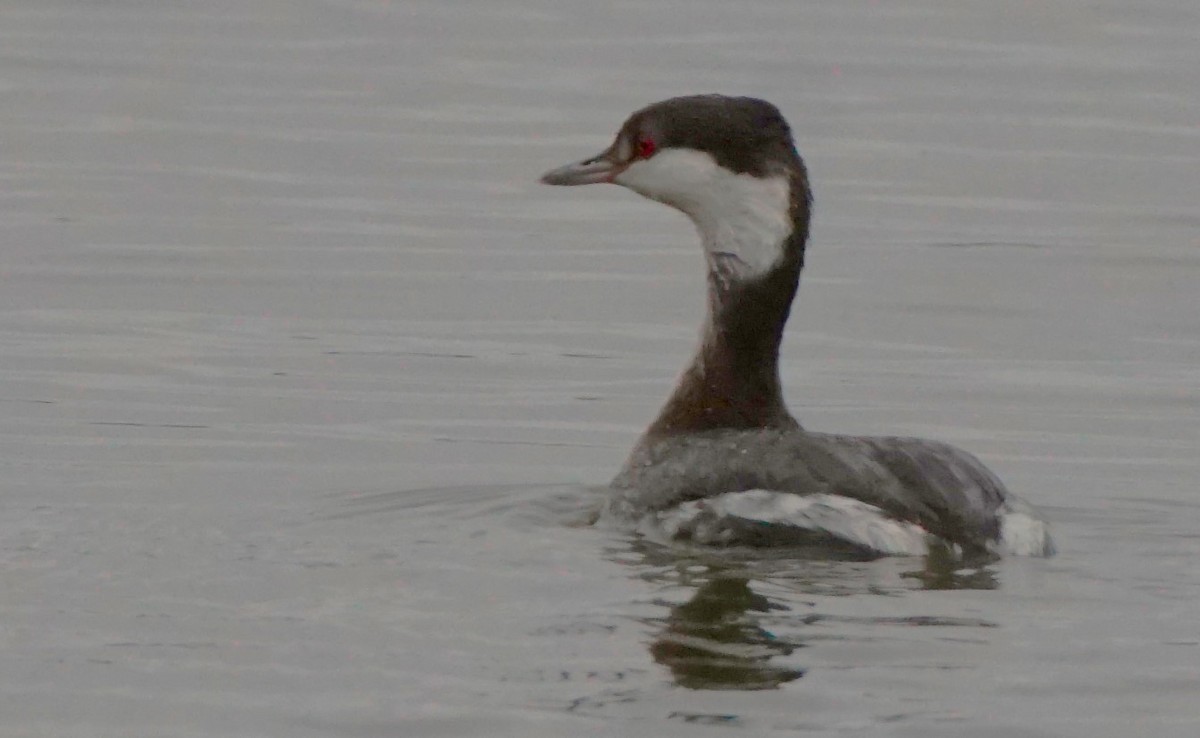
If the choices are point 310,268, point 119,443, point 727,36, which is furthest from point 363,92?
point 119,443

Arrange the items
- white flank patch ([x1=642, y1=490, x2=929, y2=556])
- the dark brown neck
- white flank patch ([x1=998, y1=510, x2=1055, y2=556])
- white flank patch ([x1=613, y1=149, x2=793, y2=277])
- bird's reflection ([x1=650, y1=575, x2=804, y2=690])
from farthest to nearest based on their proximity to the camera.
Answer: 1. the dark brown neck
2. white flank patch ([x1=613, y1=149, x2=793, y2=277])
3. white flank patch ([x1=998, y1=510, x2=1055, y2=556])
4. white flank patch ([x1=642, y1=490, x2=929, y2=556])
5. bird's reflection ([x1=650, y1=575, x2=804, y2=690])

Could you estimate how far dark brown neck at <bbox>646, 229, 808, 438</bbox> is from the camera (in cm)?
1130

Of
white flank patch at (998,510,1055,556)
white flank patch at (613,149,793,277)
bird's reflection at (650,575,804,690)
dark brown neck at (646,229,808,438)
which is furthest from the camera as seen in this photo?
dark brown neck at (646,229,808,438)

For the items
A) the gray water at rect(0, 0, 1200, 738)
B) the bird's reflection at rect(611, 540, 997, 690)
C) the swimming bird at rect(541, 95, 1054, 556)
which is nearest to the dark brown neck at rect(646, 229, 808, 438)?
the swimming bird at rect(541, 95, 1054, 556)

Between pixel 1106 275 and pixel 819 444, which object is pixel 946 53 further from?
pixel 819 444

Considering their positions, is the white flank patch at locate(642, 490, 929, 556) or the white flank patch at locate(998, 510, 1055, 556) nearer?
the white flank patch at locate(642, 490, 929, 556)

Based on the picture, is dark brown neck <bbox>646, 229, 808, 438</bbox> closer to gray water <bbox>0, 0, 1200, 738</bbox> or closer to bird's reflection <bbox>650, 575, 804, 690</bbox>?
gray water <bbox>0, 0, 1200, 738</bbox>

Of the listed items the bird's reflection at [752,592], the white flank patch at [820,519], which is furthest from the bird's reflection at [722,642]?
the white flank patch at [820,519]

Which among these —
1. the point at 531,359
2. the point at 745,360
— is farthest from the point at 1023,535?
the point at 531,359

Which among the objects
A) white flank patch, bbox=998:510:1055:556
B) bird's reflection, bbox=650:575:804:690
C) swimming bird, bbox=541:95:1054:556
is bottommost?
bird's reflection, bbox=650:575:804:690

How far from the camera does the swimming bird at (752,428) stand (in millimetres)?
10062

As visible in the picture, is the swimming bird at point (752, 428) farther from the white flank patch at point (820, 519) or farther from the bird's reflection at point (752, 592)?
the bird's reflection at point (752, 592)

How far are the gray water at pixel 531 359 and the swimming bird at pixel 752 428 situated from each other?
0.18 metres

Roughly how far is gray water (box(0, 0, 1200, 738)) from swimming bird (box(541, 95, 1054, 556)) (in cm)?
18
